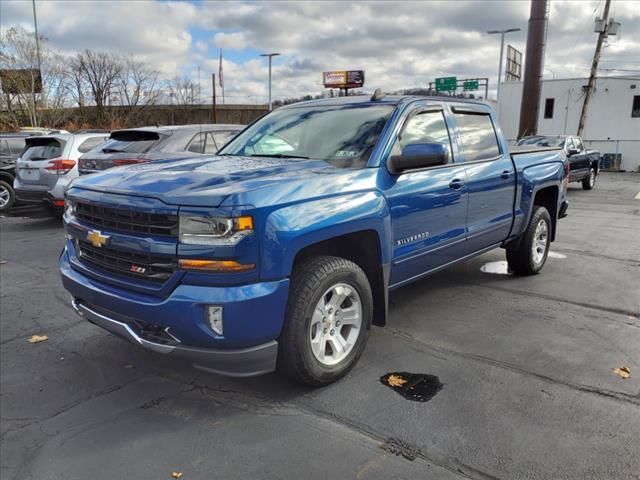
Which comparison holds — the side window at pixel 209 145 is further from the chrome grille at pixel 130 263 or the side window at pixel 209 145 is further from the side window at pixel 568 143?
the side window at pixel 568 143

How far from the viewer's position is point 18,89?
92.8 ft

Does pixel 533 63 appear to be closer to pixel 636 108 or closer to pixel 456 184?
pixel 636 108

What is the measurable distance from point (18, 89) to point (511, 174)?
99.1ft

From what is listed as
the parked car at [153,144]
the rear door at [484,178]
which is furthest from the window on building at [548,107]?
the rear door at [484,178]

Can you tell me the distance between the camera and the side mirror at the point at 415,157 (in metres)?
3.73

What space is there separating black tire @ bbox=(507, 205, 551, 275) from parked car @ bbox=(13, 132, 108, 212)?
791 centimetres

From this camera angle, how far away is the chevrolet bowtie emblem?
10.6 feet

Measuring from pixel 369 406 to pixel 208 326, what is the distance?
1.17 m

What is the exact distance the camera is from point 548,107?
37531mm

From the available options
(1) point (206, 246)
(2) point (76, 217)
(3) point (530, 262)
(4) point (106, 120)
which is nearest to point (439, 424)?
(1) point (206, 246)

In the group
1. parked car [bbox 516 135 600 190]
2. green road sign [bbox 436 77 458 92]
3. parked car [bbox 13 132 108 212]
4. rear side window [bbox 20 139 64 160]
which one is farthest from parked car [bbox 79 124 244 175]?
green road sign [bbox 436 77 458 92]

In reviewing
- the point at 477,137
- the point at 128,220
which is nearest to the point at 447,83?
the point at 477,137

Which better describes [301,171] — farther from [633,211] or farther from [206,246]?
[633,211]

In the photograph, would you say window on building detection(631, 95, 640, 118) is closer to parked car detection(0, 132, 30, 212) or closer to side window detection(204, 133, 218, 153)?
side window detection(204, 133, 218, 153)
